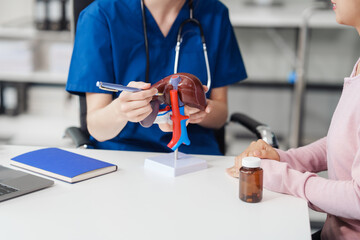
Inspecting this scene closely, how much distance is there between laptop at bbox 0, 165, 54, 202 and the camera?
2.77 feet

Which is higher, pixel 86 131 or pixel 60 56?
pixel 60 56

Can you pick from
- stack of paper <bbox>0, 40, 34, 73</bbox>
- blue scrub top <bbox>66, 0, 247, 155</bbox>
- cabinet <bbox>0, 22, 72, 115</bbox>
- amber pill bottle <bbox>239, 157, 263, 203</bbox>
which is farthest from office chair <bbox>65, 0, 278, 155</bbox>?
stack of paper <bbox>0, 40, 34, 73</bbox>

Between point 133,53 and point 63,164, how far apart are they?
1.47ft

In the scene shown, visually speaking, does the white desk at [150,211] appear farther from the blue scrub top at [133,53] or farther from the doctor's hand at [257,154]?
the blue scrub top at [133,53]

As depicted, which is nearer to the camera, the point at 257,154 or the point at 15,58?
the point at 257,154

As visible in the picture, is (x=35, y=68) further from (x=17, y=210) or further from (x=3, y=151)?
(x=17, y=210)

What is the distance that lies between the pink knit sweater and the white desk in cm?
3

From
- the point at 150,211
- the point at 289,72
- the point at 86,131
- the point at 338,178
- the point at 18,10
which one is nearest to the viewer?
the point at 150,211

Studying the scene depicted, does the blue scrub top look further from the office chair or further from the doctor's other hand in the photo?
the doctor's other hand

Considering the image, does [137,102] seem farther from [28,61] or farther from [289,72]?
[289,72]

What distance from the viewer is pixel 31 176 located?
924mm

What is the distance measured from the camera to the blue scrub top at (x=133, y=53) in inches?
49.8

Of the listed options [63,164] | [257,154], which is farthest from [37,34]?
[257,154]

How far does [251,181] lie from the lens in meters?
0.82
